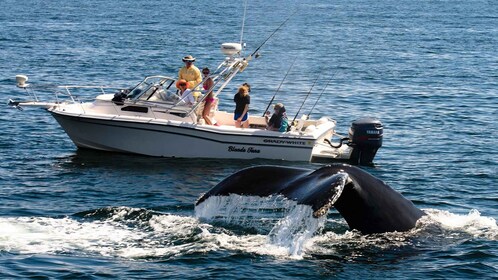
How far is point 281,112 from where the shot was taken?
973 inches

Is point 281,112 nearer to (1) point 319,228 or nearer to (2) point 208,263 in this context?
(1) point 319,228

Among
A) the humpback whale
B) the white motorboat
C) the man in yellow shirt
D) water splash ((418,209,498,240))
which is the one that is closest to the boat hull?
the white motorboat

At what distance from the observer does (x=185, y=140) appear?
2478cm

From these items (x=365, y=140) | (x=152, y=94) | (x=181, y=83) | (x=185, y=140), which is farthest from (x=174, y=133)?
(x=365, y=140)

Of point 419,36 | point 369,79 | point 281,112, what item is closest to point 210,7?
point 419,36

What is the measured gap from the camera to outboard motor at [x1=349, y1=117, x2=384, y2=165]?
2459 cm

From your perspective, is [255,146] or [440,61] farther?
[440,61]

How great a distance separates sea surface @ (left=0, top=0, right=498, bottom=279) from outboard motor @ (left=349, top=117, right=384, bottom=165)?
46 centimetres

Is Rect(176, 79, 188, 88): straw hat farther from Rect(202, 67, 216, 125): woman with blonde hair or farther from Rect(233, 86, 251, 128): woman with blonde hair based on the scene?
Rect(233, 86, 251, 128): woman with blonde hair

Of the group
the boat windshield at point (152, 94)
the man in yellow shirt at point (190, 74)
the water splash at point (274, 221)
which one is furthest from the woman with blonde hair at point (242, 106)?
the water splash at point (274, 221)

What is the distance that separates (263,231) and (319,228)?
0.93 m

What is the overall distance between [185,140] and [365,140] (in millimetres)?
4321

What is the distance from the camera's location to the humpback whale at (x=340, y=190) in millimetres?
12781

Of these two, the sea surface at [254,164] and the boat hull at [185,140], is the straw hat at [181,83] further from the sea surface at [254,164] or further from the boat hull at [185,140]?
the sea surface at [254,164]
